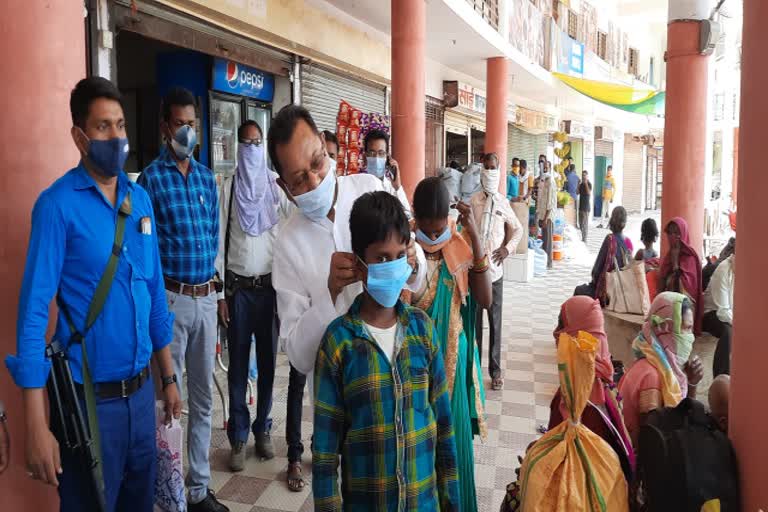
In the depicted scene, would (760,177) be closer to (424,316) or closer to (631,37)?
(424,316)

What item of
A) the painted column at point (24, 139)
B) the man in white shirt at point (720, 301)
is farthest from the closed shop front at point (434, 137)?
the painted column at point (24, 139)

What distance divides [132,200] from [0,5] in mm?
957

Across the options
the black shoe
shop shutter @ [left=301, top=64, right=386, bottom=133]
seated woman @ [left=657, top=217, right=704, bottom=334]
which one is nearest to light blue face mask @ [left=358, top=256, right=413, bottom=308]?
the black shoe

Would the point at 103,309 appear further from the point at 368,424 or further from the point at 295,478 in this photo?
the point at 295,478

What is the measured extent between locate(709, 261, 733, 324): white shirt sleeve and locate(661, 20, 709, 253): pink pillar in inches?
79.6

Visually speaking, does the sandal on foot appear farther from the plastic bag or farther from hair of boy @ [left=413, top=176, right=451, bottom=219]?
hair of boy @ [left=413, top=176, right=451, bottom=219]

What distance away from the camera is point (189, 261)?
2771mm

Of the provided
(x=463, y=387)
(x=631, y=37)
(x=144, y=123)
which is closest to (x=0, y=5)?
(x=463, y=387)

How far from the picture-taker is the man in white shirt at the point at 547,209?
11.6m

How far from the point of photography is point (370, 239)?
1665 mm

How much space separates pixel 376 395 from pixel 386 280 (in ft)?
1.02

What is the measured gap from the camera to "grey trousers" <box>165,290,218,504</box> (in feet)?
9.02

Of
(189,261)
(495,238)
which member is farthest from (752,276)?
(495,238)

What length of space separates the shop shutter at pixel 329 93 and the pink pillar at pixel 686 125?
4165 millimetres
